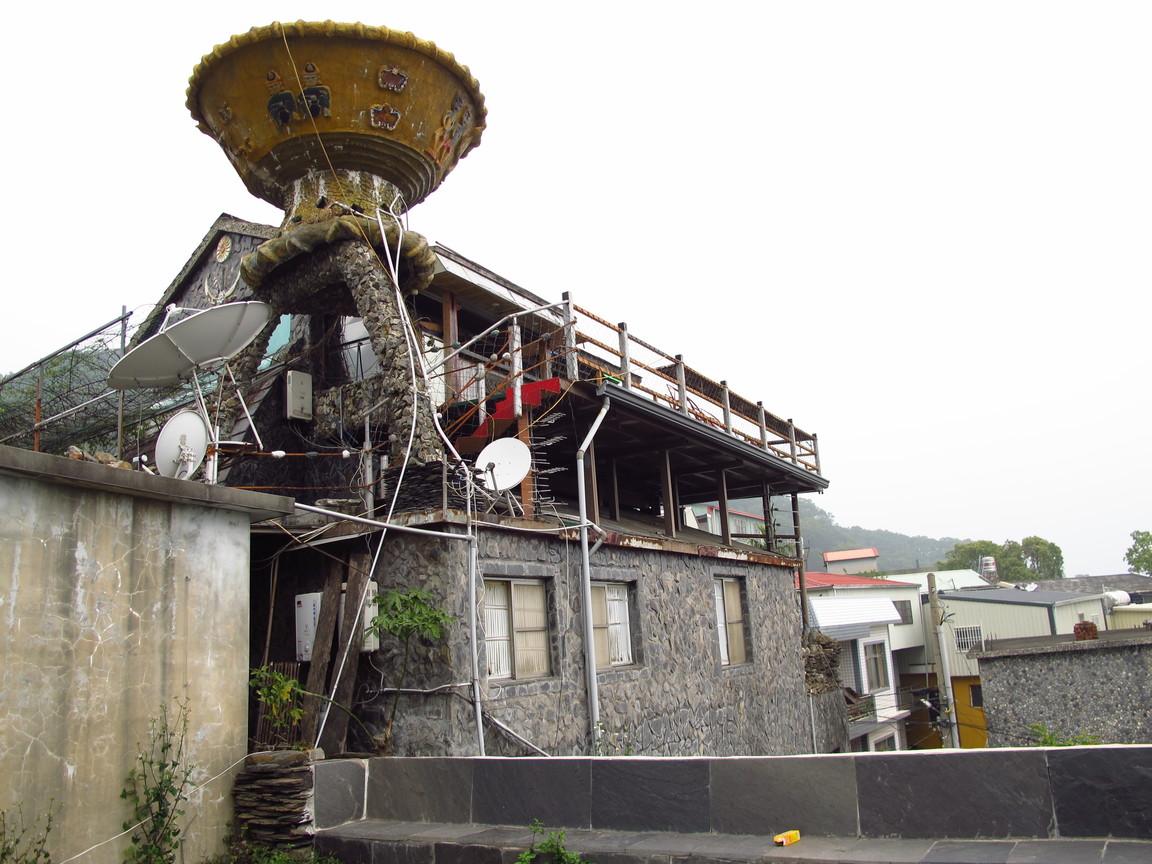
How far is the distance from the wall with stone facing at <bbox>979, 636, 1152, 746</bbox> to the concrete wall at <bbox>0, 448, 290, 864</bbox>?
837 inches

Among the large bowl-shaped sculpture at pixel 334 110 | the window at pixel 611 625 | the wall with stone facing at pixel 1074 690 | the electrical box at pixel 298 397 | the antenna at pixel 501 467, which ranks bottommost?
the wall with stone facing at pixel 1074 690

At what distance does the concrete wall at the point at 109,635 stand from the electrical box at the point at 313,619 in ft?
5.35

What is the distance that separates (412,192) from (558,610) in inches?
240

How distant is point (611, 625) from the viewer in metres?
12.0

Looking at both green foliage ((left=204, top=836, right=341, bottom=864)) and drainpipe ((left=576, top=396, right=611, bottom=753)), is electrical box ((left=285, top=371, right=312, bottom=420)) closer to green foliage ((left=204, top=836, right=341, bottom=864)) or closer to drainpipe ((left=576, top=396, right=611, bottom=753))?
drainpipe ((left=576, top=396, right=611, bottom=753))

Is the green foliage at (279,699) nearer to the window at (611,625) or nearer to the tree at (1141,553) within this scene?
the window at (611,625)

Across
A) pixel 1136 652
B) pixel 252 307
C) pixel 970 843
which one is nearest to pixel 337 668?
pixel 252 307

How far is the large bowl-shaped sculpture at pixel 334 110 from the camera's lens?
35.4ft

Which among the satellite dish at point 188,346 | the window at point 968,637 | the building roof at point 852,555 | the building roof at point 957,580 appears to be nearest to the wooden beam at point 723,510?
the satellite dish at point 188,346

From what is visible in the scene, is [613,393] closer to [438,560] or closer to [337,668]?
[438,560]

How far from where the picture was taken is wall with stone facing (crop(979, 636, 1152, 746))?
2142 cm

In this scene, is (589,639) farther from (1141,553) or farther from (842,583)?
(1141,553)

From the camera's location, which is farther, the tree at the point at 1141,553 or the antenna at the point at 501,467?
the tree at the point at 1141,553

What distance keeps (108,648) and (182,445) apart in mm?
2234
